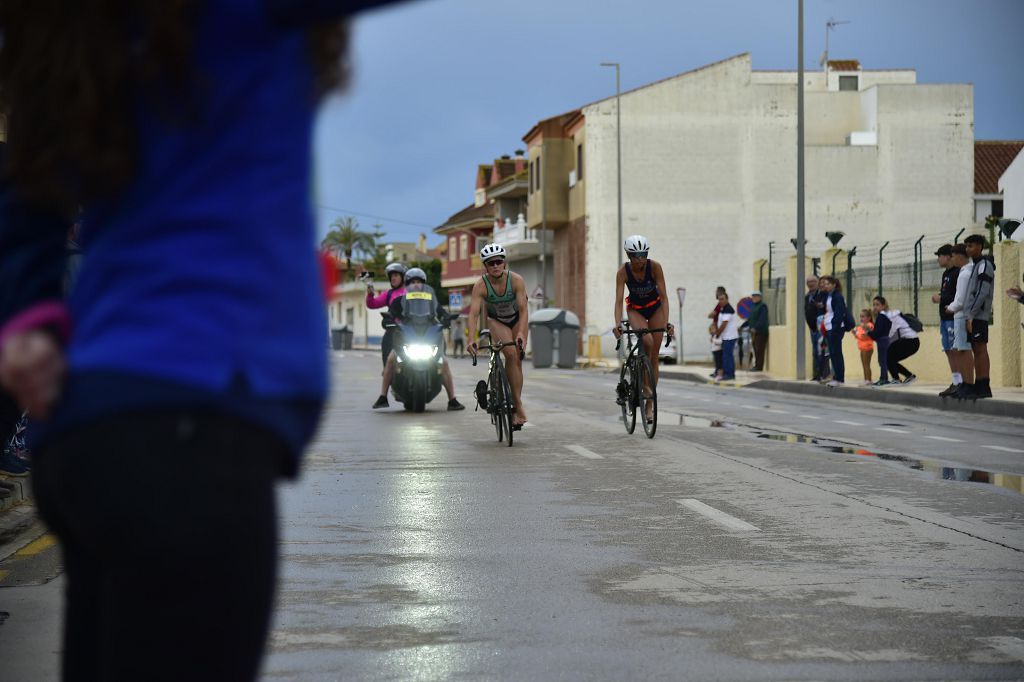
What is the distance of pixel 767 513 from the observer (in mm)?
8922

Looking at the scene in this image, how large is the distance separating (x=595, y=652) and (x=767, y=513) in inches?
156

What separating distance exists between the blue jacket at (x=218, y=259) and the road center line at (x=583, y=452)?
35.1 feet

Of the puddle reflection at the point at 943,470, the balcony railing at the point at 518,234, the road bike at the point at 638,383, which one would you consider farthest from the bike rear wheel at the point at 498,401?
the balcony railing at the point at 518,234

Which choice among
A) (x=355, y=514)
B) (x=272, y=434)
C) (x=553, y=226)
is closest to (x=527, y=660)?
(x=272, y=434)

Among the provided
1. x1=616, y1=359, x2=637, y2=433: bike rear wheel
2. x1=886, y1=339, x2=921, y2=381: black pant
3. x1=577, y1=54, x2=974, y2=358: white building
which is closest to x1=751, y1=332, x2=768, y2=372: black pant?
x1=886, y1=339, x2=921, y2=381: black pant

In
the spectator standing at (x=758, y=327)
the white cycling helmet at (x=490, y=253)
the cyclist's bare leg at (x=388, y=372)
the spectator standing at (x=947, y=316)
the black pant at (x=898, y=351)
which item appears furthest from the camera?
the spectator standing at (x=758, y=327)

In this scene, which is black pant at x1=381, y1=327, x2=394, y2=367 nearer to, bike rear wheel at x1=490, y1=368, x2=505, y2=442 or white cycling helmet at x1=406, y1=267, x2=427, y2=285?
white cycling helmet at x1=406, y1=267, x2=427, y2=285

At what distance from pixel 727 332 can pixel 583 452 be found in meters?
18.7

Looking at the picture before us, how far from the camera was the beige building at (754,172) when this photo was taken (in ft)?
178

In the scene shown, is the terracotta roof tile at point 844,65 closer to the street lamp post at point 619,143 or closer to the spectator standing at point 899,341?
the street lamp post at point 619,143

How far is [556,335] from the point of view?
47.4 m

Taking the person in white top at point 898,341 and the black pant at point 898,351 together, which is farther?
the black pant at point 898,351

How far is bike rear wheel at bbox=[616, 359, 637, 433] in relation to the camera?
14.8 metres

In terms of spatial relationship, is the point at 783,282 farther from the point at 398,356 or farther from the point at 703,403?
the point at 398,356
